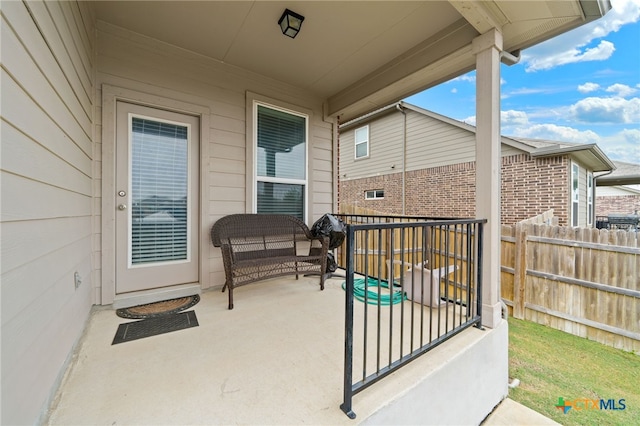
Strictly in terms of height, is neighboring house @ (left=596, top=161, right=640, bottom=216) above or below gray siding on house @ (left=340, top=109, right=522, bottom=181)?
below

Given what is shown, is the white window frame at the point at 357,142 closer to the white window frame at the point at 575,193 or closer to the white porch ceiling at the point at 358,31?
the white window frame at the point at 575,193

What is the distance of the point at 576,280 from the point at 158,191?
500cm

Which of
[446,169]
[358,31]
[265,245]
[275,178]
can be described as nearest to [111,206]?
[265,245]

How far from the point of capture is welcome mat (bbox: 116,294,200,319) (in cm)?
222

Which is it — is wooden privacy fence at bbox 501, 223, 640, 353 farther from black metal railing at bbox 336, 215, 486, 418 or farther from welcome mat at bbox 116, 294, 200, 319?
welcome mat at bbox 116, 294, 200, 319

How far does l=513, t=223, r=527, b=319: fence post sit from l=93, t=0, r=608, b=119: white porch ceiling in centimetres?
241

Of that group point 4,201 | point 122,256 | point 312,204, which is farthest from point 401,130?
point 4,201

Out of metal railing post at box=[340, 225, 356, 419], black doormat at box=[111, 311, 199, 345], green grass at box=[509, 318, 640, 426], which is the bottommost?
green grass at box=[509, 318, 640, 426]

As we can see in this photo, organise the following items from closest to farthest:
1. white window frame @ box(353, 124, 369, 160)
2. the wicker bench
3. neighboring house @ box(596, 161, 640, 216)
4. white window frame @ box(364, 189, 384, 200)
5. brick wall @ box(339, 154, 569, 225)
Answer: the wicker bench < brick wall @ box(339, 154, 569, 225) < white window frame @ box(364, 189, 384, 200) < white window frame @ box(353, 124, 369, 160) < neighboring house @ box(596, 161, 640, 216)

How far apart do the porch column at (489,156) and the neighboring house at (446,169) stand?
3839 mm

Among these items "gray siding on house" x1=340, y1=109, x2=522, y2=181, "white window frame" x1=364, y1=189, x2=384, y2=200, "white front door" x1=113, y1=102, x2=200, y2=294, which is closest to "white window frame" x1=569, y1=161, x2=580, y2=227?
"gray siding on house" x1=340, y1=109, x2=522, y2=181

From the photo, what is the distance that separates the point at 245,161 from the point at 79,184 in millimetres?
1570

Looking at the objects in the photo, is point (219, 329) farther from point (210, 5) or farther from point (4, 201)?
point (210, 5)

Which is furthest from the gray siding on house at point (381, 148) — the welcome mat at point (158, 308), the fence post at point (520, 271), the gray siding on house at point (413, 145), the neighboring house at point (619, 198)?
the neighboring house at point (619, 198)
